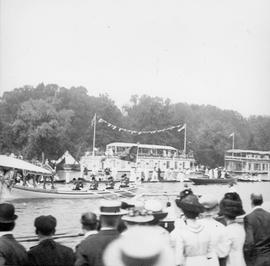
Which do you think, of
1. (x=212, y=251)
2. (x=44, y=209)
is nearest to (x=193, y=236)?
(x=212, y=251)

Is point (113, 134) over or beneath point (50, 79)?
beneath

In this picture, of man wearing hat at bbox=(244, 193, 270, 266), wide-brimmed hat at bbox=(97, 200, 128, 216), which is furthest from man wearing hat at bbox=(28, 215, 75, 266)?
man wearing hat at bbox=(244, 193, 270, 266)

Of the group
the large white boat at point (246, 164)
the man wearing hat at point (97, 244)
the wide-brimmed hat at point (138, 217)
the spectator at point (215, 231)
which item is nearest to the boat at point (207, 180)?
the large white boat at point (246, 164)

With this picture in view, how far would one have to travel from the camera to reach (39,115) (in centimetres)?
3294

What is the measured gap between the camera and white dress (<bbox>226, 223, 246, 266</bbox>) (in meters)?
3.55

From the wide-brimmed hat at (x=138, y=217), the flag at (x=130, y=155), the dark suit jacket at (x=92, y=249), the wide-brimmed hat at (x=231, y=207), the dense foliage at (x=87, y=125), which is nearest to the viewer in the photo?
the dark suit jacket at (x=92, y=249)

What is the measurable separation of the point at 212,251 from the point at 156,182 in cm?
3328

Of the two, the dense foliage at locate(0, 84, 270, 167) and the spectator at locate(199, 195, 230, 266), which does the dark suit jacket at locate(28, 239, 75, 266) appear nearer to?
the spectator at locate(199, 195, 230, 266)

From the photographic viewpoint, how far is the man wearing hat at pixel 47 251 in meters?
2.85

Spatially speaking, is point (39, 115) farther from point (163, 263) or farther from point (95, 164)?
point (163, 263)

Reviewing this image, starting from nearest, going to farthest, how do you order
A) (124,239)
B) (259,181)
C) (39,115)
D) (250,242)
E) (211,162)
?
(124,239)
(250,242)
(39,115)
(259,181)
(211,162)

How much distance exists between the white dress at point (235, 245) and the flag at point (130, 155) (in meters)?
32.0

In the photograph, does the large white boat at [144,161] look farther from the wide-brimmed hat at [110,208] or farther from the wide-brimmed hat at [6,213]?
the wide-brimmed hat at [6,213]

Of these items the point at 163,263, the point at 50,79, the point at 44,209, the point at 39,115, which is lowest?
the point at 44,209
